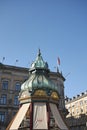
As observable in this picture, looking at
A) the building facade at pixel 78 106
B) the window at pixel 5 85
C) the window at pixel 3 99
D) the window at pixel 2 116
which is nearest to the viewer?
the window at pixel 2 116

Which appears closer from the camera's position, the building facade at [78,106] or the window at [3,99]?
the window at [3,99]

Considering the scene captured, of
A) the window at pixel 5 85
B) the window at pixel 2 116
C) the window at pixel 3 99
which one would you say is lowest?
the window at pixel 2 116

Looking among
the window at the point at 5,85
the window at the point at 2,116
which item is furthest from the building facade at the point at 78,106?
the window at the point at 5,85

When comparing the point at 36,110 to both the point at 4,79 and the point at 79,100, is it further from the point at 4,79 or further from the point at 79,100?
the point at 79,100

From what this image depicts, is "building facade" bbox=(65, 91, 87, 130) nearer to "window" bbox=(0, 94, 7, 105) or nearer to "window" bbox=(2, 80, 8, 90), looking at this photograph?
"window" bbox=(0, 94, 7, 105)

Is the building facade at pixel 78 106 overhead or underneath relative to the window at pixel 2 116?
overhead

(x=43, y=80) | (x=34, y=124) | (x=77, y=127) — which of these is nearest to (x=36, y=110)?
(x=34, y=124)

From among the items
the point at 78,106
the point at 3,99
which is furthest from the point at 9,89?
the point at 78,106

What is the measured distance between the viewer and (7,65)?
2042 inches

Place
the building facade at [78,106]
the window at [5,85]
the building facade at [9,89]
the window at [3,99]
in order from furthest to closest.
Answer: the building facade at [78,106] < the window at [5,85] < the window at [3,99] < the building facade at [9,89]

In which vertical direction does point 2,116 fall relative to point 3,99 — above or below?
below

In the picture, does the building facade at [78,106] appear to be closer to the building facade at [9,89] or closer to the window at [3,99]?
the building facade at [9,89]

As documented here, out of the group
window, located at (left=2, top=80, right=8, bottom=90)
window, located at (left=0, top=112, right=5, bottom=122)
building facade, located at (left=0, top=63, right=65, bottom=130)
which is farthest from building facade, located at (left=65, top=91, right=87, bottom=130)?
window, located at (left=2, top=80, right=8, bottom=90)

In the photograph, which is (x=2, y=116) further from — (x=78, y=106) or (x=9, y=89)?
(x=78, y=106)
